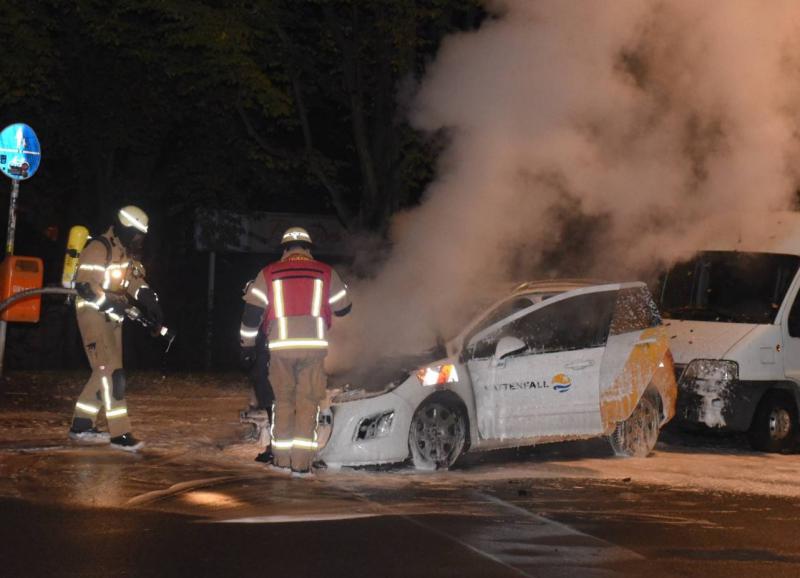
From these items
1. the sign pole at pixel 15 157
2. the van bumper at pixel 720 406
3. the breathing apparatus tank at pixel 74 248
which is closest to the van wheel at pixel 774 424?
the van bumper at pixel 720 406

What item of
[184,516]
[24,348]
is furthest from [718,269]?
[24,348]

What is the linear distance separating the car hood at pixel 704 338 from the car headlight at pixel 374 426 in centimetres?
390

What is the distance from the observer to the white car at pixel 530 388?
10234 mm

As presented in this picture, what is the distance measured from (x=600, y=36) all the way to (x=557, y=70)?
1.99ft

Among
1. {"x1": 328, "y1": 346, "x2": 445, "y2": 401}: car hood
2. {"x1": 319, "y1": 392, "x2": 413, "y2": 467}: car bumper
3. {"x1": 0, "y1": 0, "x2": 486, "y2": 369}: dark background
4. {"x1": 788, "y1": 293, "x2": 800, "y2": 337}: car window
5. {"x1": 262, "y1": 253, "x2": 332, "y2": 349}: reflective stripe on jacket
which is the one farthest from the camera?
{"x1": 0, "y1": 0, "x2": 486, "y2": 369}: dark background

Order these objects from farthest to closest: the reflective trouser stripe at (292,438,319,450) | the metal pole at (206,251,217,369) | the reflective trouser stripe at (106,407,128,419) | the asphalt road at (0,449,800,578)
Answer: the metal pole at (206,251,217,369) < the reflective trouser stripe at (106,407,128,419) < the reflective trouser stripe at (292,438,319,450) < the asphalt road at (0,449,800,578)

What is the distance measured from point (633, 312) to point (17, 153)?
7.27 m

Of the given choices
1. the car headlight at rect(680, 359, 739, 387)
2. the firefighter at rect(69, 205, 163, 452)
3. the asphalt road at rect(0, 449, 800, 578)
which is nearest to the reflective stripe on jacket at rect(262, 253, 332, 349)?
the asphalt road at rect(0, 449, 800, 578)

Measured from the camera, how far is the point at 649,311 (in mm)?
11859

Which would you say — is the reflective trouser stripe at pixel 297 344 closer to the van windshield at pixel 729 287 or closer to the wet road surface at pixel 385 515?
the wet road surface at pixel 385 515

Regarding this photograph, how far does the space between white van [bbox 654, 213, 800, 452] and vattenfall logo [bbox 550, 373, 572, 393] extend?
2.27m

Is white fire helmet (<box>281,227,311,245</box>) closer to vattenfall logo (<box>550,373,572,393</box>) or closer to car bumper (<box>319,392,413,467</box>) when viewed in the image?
car bumper (<box>319,392,413,467</box>)

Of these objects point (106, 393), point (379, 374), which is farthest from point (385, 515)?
point (106, 393)

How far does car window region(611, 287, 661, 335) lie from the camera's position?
11.6m
